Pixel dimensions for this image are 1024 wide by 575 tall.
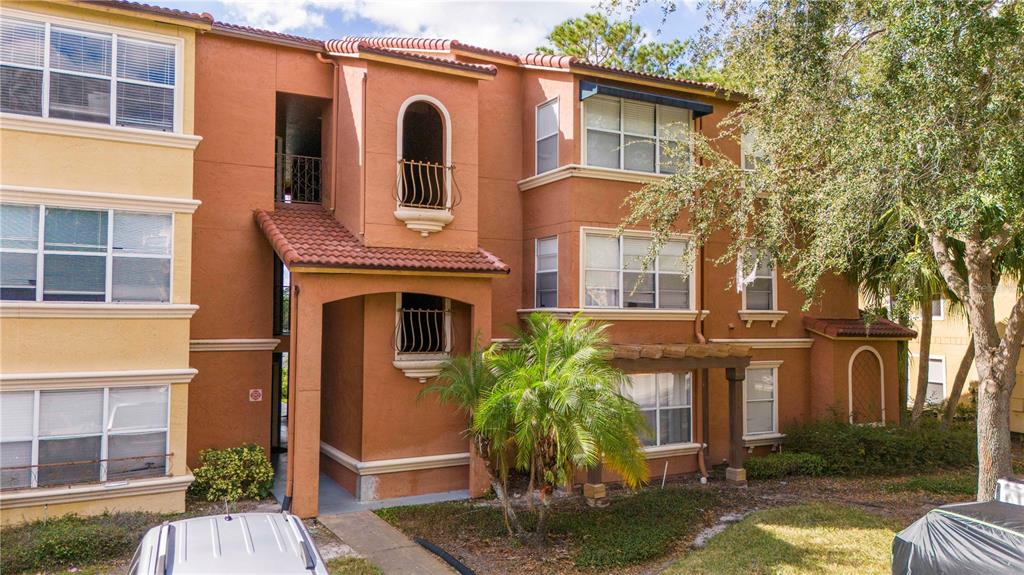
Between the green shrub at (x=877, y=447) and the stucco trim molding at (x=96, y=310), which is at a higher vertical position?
the stucco trim molding at (x=96, y=310)

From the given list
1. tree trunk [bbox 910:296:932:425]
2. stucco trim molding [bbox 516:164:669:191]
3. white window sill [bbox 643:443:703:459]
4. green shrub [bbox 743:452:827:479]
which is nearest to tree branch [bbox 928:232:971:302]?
green shrub [bbox 743:452:827:479]

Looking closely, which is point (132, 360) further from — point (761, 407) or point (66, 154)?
point (761, 407)

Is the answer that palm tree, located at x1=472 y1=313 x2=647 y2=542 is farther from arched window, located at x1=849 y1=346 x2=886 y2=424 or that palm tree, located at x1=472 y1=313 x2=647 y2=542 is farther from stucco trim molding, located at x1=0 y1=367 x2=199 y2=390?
arched window, located at x1=849 y1=346 x2=886 y2=424

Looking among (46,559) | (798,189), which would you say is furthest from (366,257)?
(798,189)

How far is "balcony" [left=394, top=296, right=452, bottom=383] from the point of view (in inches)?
523

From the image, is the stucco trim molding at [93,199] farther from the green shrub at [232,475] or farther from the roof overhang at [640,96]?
the roof overhang at [640,96]

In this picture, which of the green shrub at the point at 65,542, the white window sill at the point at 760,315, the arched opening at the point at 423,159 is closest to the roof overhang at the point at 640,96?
the arched opening at the point at 423,159

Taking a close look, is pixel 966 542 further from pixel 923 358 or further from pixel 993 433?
pixel 923 358

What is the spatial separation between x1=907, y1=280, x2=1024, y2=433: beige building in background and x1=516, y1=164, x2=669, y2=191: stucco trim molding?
13247mm

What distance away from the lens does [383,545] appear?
10484 mm

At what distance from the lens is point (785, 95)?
42.4ft

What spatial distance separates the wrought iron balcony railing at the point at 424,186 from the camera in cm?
1343

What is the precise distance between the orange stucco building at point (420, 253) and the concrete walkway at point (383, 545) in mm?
765

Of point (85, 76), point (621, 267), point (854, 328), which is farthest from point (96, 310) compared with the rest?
point (854, 328)
